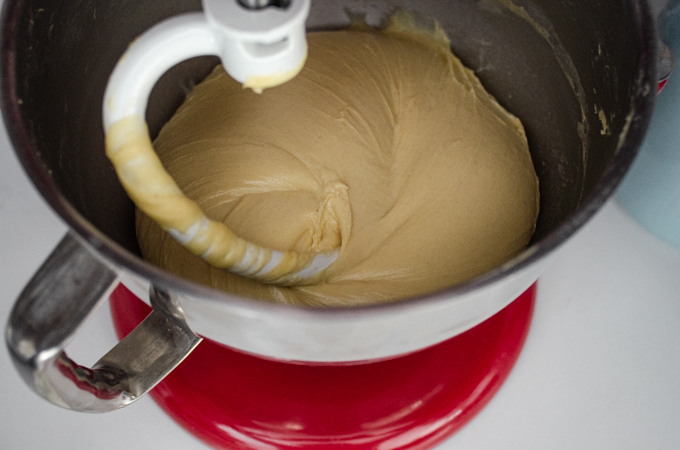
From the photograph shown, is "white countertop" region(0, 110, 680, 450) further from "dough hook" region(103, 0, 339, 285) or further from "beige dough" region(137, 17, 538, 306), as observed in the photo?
"dough hook" region(103, 0, 339, 285)

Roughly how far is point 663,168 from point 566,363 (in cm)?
26

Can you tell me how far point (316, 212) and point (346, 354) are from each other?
25cm

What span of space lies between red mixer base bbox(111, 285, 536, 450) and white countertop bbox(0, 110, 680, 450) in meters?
0.05

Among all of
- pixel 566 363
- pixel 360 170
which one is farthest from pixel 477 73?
pixel 566 363

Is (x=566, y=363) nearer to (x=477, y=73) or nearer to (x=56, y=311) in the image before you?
(x=477, y=73)

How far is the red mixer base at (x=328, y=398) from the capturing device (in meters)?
0.63

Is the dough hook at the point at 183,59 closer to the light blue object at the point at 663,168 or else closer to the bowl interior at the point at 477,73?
the bowl interior at the point at 477,73

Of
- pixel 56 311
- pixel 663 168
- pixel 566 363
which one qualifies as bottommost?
pixel 566 363

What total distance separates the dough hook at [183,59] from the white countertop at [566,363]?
12.0 inches

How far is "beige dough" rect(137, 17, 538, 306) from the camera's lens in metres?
0.66

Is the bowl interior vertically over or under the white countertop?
over

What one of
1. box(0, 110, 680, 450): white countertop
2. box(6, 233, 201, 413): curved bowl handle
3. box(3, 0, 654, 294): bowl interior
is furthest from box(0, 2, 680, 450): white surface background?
box(6, 233, 201, 413): curved bowl handle

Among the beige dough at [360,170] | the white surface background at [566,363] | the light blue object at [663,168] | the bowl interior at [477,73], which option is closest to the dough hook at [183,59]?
the bowl interior at [477,73]

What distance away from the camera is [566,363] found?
721 millimetres
